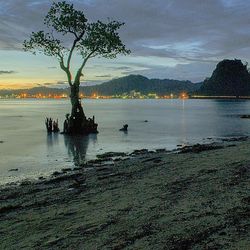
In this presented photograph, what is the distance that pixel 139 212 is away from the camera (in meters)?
10.2

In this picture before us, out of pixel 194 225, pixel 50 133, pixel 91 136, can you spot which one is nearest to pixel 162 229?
pixel 194 225

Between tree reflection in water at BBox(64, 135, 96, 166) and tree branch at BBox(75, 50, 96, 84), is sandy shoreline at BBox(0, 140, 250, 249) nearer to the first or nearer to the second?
tree reflection in water at BBox(64, 135, 96, 166)

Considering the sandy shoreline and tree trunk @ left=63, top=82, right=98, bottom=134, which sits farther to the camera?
tree trunk @ left=63, top=82, right=98, bottom=134

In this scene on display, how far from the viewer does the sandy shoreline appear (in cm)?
806

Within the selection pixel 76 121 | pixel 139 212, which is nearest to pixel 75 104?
pixel 76 121

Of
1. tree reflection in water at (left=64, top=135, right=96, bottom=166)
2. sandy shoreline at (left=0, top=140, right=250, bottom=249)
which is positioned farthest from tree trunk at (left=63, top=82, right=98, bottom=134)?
sandy shoreline at (left=0, top=140, right=250, bottom=249)

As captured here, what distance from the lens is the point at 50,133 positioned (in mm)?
49219

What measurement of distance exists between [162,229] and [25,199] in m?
7.28

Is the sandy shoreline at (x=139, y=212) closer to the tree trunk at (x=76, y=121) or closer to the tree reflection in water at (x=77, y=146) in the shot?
A: the tree reflection in water at (x=77, y=146)

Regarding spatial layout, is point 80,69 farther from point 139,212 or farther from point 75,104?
point 139,212

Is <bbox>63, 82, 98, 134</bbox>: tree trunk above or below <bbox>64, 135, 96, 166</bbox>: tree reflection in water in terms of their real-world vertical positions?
above

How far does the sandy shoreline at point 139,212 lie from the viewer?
8063 mm

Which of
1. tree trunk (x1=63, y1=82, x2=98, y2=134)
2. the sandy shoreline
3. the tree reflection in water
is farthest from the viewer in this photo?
tree trunk (x1=63, y1=82, x2=98, y2=134)

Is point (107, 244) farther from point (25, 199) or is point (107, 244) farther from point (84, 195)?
point (25, 199)
